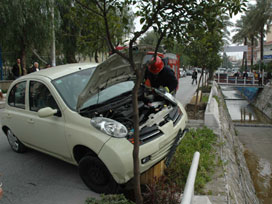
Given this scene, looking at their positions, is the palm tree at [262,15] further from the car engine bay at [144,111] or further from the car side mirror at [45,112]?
the car side mirror at [45,112]

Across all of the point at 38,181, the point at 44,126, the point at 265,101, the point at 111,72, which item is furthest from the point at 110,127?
the point at 265,101

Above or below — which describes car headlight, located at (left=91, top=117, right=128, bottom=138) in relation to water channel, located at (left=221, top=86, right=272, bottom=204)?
above

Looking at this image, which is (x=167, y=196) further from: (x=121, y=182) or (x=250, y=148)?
(x=250, y=148)

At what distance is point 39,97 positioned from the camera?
437 centimetres

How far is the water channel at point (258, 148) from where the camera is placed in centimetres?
931

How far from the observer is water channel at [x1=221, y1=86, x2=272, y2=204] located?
931cm

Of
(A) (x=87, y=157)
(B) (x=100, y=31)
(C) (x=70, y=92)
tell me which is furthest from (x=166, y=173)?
(B) (x=100, y=31)

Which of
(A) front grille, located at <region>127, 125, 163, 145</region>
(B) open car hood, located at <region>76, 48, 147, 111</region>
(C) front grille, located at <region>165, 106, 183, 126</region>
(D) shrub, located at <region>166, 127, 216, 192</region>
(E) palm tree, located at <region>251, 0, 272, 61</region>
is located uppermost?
(E) palm tree, located at <region>251, 0, 272, 61</region>

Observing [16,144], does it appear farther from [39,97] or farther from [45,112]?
[45,112]

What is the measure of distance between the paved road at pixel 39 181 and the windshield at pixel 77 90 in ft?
4.04

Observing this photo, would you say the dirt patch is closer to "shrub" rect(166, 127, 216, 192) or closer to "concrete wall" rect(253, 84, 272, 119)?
"shrub" rect(166, 127, 216, 192)

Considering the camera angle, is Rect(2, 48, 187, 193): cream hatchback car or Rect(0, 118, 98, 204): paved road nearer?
Rect(2, 48, 187, 193): cream hatchback car

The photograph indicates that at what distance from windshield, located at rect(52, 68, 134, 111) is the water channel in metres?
6.65

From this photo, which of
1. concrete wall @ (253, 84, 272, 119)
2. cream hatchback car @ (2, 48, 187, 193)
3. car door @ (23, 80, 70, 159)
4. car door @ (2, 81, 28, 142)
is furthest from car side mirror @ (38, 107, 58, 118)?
concrete wall @ (253, 84, 272, 119)
